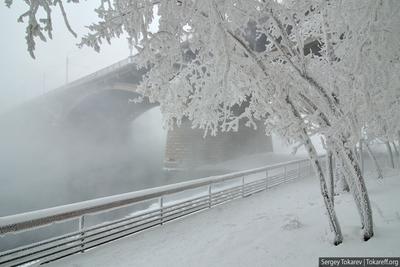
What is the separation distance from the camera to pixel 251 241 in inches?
221

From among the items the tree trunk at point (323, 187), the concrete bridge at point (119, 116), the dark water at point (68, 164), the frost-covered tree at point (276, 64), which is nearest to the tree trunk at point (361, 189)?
the frost-covered tree at point (276, 64)

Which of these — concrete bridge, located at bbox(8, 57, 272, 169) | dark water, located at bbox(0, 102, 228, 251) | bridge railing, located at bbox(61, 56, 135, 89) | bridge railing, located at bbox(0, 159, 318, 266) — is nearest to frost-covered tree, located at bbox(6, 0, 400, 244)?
bridge railing, located at bbox(0, 159, 318, 266)

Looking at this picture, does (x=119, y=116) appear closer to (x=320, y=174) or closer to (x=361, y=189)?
(x=320, y=174)

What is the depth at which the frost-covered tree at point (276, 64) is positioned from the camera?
11.3 feet

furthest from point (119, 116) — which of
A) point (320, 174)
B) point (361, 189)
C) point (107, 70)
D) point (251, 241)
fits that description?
point (361, 189)

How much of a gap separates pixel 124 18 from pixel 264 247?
424 centimetres

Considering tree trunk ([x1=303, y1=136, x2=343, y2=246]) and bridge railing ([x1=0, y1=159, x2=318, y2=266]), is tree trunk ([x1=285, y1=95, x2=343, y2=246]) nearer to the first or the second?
tree trunk ([x1=303, y1=136, x2=343, y2=246])

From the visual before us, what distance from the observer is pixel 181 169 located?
3141 centimetres

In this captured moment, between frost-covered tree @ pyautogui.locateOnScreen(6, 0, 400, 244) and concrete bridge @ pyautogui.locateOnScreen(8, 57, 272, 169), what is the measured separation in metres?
24.7

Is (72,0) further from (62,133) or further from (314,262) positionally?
(62,133)

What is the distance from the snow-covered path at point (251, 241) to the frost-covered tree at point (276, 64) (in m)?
0.49

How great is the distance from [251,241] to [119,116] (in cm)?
5694

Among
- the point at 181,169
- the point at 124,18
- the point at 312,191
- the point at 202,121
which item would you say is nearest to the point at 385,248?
the point at 202,121

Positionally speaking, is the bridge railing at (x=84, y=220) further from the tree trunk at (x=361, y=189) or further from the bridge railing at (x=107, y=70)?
the bridge railing at (x=107, y=70)
